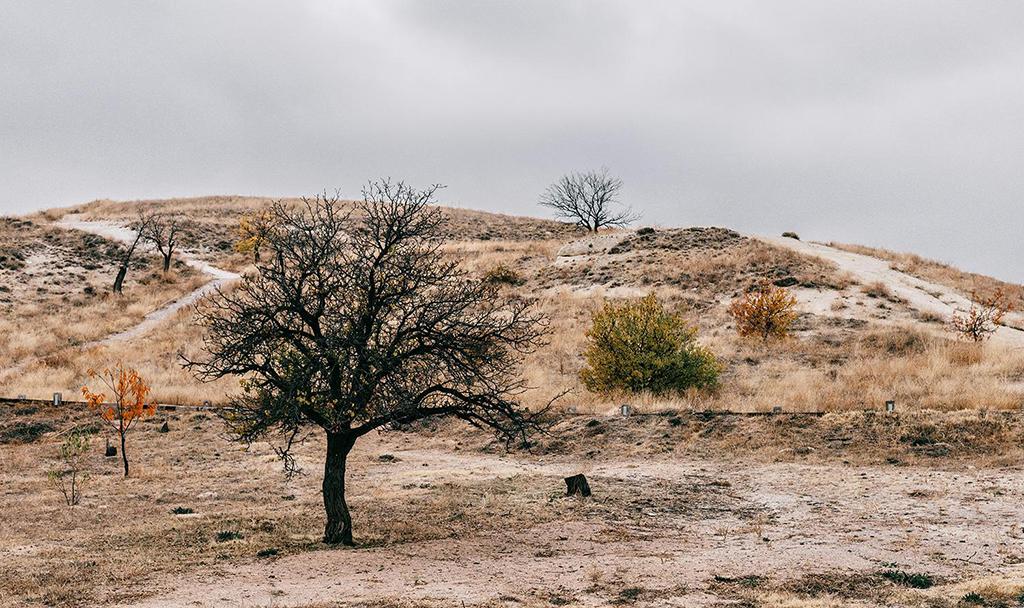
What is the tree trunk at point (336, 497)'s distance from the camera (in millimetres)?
12805

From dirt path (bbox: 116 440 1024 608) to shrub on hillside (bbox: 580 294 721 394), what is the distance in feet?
24.7

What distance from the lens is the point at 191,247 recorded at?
233ft

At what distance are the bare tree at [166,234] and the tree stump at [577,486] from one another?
51843 mm

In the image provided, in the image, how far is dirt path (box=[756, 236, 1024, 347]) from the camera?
38.4 meters

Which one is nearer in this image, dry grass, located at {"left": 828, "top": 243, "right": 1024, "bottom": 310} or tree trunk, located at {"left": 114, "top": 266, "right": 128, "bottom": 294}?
dry grass, located at {"left": 828, "top": 243, "right": 1024, "bottom": 310}

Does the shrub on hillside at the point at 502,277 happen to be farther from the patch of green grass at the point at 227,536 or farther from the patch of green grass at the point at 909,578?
the patch of green grass at the point at 909,578

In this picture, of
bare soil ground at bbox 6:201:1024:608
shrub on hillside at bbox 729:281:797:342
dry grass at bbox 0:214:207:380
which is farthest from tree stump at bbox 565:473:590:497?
dry grass at bbox 0:214:207:380

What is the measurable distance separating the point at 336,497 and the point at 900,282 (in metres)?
41.7

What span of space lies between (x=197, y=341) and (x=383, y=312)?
3190 cm

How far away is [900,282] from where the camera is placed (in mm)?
45156

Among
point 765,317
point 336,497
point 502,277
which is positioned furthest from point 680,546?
point 502,277

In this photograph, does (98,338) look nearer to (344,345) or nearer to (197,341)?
(197,341)

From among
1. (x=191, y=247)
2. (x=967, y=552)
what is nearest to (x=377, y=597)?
(x=967, y=552)

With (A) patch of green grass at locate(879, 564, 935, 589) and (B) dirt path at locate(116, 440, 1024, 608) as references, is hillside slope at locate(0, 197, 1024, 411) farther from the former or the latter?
(A) patch of green grass at locate(879, 564, 935, 589)
